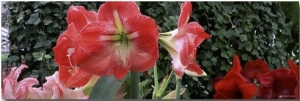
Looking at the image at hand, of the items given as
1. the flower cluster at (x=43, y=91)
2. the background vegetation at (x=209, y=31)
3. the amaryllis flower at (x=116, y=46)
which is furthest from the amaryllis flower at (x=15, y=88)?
the background vegetation at (x=209, y=31)

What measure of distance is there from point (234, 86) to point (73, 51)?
0.89ft

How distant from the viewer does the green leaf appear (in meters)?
0.45

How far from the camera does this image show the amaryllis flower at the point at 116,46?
0.42 meters

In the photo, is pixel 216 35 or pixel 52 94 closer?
pixel 52 94

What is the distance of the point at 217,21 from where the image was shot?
1.12 meters

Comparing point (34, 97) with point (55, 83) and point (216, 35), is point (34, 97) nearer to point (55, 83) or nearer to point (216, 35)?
point (55, 83)

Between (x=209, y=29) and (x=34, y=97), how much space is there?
68 cm

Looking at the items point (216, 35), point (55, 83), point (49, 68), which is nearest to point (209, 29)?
point (216, 35)

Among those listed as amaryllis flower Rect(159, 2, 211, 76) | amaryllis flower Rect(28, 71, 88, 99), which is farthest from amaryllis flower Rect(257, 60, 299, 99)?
amaryllis flower Rect(28, 71, 88, 99)

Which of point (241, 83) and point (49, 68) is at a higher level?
point (241, 83)

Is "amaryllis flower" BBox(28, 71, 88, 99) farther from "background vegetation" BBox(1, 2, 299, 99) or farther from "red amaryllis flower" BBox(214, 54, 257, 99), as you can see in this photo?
"background vegetation" BBox(1, 2, 299, 99)

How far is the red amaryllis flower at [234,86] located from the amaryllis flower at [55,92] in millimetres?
213

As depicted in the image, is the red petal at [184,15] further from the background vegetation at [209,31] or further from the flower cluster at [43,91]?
the background vegetation at [209,31]

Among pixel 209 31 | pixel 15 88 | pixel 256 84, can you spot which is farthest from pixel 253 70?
pixel 209 31
